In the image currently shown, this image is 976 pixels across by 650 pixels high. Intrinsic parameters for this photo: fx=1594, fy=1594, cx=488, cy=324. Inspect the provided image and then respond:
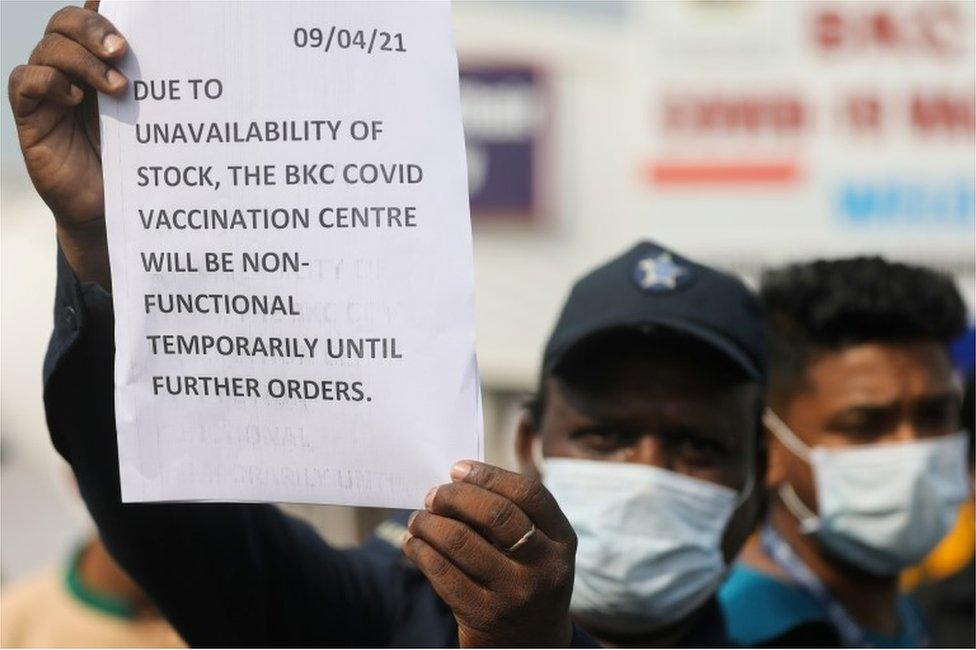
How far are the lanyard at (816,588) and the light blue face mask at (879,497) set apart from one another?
0.15m

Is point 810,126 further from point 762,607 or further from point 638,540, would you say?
point 638,540

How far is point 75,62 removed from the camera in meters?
1.90

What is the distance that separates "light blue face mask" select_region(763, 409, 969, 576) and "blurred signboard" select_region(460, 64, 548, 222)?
→ 5920 mm

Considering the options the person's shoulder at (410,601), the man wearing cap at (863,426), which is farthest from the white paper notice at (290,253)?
the man wearing cap at (863,426)

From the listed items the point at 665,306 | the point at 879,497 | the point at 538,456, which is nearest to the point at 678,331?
the point at 665,306

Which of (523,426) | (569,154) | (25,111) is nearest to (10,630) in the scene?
(523,426)

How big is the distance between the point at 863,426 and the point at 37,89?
249 centimetres

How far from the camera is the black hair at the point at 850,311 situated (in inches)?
151

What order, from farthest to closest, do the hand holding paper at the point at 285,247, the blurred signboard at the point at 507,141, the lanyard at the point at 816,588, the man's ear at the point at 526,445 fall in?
1. the blurred signboard at the point at 507,141
2. the lanyard at the point at 816,588
3. the man's ear at the point at 526,445
4. the hand holding paper at the point at 285,247

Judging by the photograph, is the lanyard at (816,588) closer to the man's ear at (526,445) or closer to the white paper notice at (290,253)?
the man's ear at (526,445)

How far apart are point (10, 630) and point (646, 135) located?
20.5 ft

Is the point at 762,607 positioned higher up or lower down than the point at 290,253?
lower down

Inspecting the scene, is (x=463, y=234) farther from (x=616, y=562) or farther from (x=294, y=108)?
(x=616, y=562)

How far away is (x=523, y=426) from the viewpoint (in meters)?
3.30
